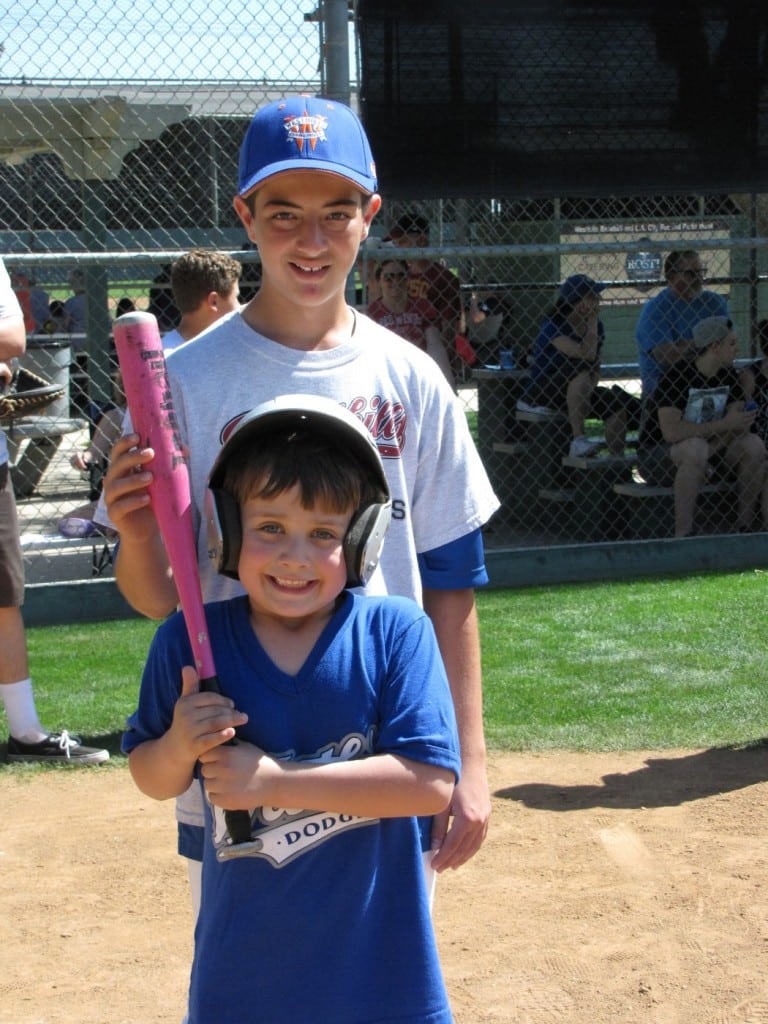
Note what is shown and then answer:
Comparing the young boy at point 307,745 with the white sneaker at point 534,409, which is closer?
the young boy at point 307,745

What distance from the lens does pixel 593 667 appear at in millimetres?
6117

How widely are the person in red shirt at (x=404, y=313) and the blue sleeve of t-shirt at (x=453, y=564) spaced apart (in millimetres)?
6069

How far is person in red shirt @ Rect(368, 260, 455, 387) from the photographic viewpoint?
829 centimetres

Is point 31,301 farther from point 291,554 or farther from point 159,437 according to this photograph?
point 291,554

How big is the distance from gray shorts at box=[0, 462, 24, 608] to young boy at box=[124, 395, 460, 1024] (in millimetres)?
3050

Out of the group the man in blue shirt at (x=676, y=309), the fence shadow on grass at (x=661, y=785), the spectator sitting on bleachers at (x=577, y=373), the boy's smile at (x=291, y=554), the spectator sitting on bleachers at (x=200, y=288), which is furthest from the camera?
the spectator sitting on bleachers at (x=577, y=373)

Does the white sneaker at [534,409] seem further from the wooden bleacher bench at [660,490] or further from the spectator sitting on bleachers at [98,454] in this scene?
the spectator sitting on bleachers at [98,454]

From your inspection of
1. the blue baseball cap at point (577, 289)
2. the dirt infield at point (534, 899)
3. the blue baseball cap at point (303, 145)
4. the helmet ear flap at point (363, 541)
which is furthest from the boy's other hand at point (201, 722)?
the blue baseball cap at point (577, 289)

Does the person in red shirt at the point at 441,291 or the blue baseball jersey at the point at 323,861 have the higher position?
the person in red shirt at the point at 441,291

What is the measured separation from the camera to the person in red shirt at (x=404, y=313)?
8.29 metres

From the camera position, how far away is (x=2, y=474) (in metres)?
4.77

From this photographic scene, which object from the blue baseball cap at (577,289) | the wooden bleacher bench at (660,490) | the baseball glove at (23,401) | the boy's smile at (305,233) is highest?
the blue baseball cap at (577,289)

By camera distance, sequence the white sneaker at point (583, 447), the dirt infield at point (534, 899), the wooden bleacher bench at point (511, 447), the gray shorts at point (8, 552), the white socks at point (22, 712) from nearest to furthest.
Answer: the dirt infield at point (534, 899), the gray shorts at point (8, 552), the white socks at point (22, 712), the white sneaker at point (583, 447), the wooden bleacher bench at point (511, 447)

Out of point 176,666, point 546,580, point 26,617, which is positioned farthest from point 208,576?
point 546,580
